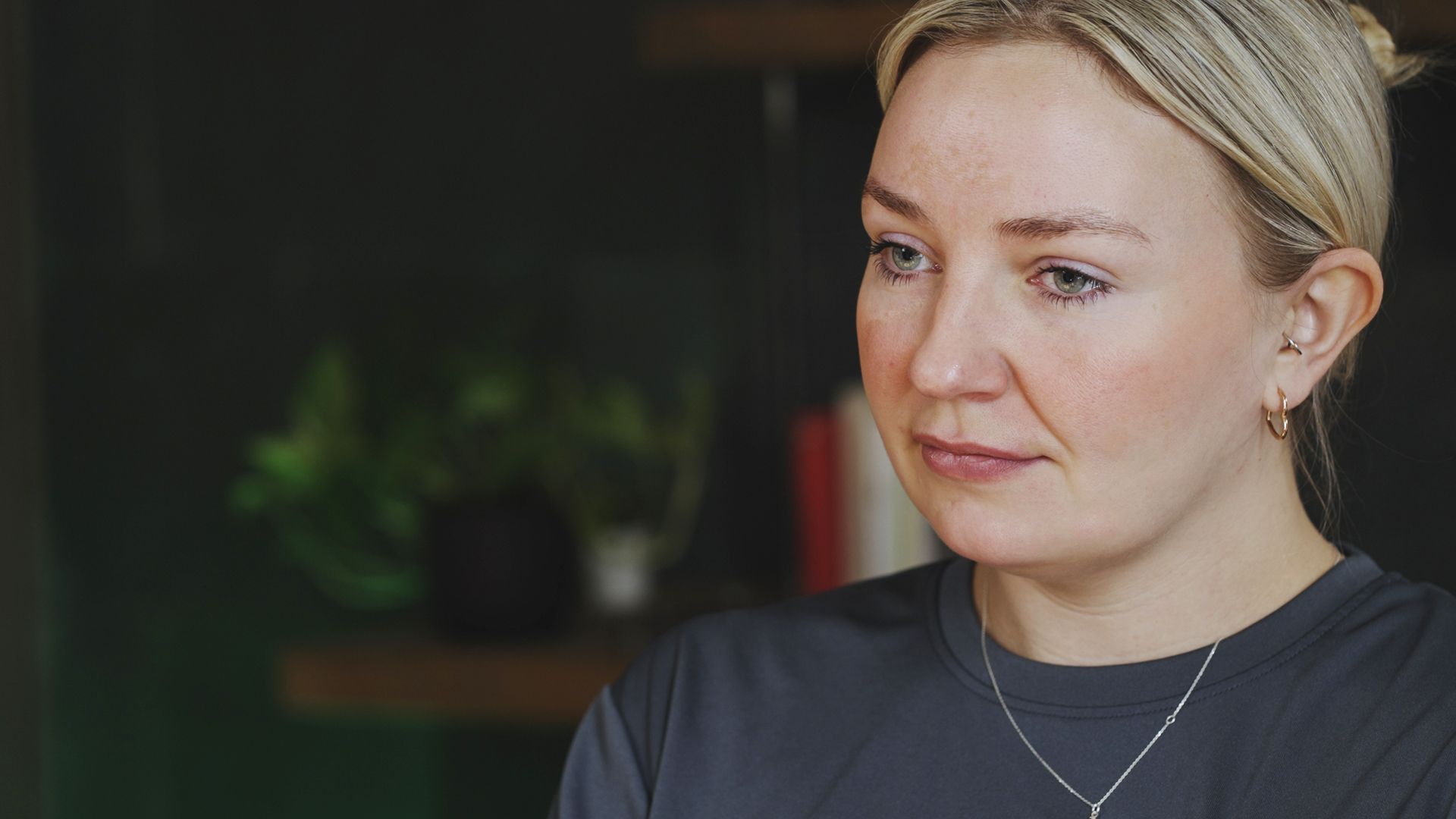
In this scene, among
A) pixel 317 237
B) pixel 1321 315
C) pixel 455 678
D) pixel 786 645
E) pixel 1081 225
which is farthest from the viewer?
pixel 317 237

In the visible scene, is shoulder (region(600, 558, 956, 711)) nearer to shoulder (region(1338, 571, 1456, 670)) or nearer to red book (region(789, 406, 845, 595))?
shoulder (region(1338, 571, 1456, 670))

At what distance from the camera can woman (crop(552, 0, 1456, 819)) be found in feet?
3.43

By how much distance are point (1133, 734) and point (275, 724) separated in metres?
1.77

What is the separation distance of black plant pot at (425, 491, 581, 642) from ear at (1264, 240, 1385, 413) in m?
1.31

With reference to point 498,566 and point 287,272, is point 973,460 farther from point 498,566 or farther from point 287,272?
point 287,272

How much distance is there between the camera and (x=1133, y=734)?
1.13 meters

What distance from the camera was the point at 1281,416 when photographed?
3.70 feet

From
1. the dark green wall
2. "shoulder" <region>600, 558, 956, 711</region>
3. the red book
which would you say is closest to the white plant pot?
the dark green wall

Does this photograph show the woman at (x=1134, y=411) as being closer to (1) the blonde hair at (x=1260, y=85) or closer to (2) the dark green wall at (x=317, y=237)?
(1) the blonde hair at (x=1260, y=85)

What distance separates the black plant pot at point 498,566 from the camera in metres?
2.23

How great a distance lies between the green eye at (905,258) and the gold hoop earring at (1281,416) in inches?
10.6

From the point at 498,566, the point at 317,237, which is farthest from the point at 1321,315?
the point at 317,237

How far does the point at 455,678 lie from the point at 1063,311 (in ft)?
4.49

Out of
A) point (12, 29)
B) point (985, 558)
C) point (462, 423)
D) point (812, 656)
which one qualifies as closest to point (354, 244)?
point (462, 423)
